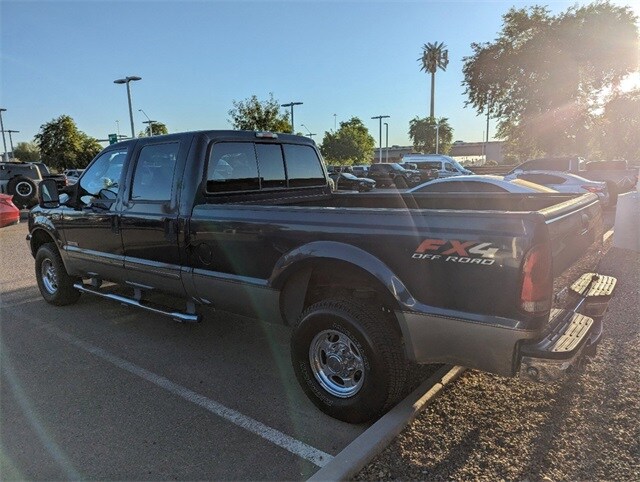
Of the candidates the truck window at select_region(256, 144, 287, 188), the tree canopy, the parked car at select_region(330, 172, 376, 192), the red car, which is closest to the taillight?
the truck window at select_region(256, 144, 287, 188)

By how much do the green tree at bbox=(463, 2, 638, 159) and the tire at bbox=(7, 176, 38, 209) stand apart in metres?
27.3

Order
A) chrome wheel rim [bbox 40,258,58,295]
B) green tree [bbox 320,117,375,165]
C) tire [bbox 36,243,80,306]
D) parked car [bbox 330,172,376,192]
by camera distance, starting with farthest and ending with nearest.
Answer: green tree [bbox 320,117,375,165] < parked car [bbox 330,172,376,192] < chrome wheel rim [bbox 40,258,58,295] < tire [bbox 36,243,80,306]

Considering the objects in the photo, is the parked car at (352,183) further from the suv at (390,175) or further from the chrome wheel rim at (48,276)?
the chrome wheel rim at (48,276)

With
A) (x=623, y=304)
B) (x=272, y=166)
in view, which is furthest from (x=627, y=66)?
(x=272, y=166)

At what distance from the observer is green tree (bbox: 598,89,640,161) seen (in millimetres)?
35875

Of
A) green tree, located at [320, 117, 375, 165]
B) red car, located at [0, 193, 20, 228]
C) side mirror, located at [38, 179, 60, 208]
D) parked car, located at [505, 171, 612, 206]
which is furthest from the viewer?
green tree, located at [320, 117, 375, 165]

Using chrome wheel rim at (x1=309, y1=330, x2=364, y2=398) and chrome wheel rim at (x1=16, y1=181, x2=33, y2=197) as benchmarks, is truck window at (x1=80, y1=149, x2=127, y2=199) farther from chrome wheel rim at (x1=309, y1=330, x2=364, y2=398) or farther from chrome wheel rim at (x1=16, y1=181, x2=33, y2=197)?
chrome wheel rim at (x1=16, y1=181, x2=33, y2=197)

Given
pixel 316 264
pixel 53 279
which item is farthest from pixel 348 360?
pixel 53 279

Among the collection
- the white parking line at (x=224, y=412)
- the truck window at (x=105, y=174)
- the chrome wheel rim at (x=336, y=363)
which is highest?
the truck window at (x=105, y=174)

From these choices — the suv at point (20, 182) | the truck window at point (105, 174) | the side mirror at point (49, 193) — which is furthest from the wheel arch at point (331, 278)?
the suv at point (20, 182)

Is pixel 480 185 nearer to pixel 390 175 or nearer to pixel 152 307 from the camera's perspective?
pixel 152 307

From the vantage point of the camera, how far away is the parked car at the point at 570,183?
37.6 feet

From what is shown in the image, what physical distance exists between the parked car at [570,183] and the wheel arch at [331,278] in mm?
9149

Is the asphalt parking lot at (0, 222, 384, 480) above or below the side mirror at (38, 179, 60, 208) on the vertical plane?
below
